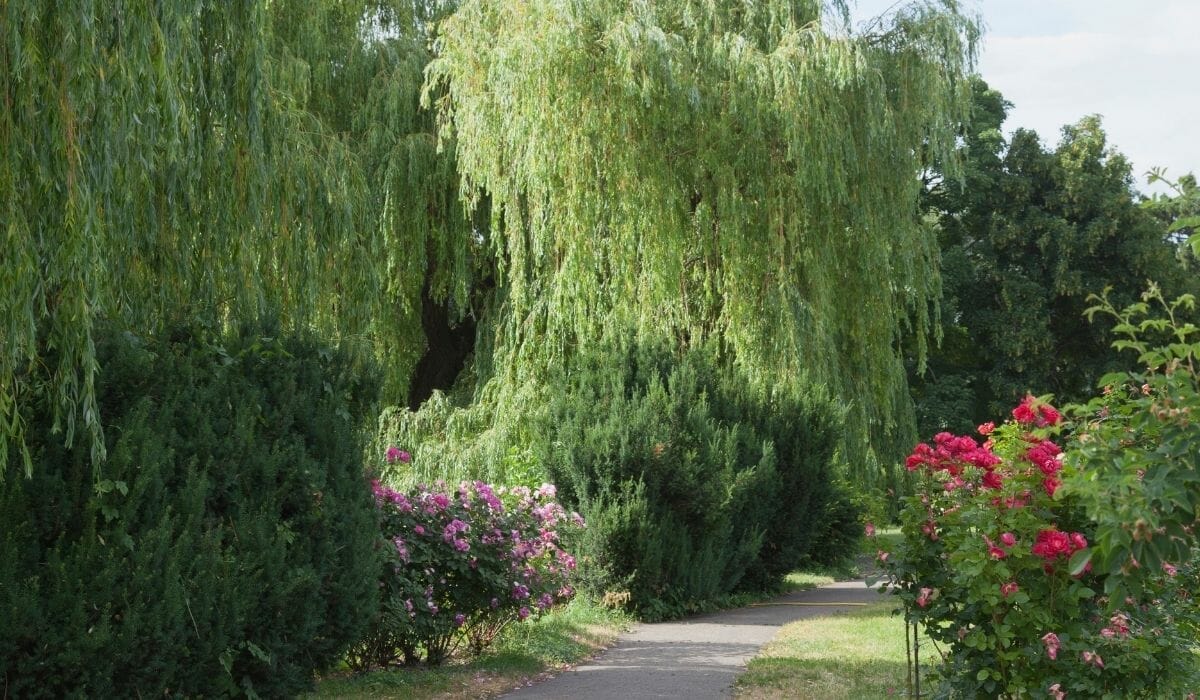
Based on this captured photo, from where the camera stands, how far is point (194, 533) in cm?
568

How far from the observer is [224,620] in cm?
567

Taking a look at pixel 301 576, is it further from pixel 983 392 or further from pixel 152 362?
pixel 983 392

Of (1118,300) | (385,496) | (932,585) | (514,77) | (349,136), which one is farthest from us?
(1118,300)

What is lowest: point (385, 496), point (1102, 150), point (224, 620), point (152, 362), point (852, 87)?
point (224, 620)

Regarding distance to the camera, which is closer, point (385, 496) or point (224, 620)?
point (224, 620)

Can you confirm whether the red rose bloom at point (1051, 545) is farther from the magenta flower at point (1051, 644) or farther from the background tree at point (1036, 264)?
the background tree at point (1036, 264)

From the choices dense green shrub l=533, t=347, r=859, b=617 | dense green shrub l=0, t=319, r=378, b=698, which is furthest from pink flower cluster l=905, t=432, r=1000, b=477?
dense green shrub l=533, t=347, r=859, b=617

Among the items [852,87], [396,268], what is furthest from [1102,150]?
[396,268]

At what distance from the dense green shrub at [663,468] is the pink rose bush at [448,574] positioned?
8.79 feet

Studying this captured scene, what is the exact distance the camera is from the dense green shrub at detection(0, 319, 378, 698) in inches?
208

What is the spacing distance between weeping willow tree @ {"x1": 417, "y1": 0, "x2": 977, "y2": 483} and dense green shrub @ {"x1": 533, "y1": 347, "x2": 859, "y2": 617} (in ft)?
2.22

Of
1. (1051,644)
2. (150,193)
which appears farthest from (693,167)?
(1051,644)

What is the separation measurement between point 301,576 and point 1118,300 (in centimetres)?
2725

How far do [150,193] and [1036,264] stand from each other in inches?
1080
